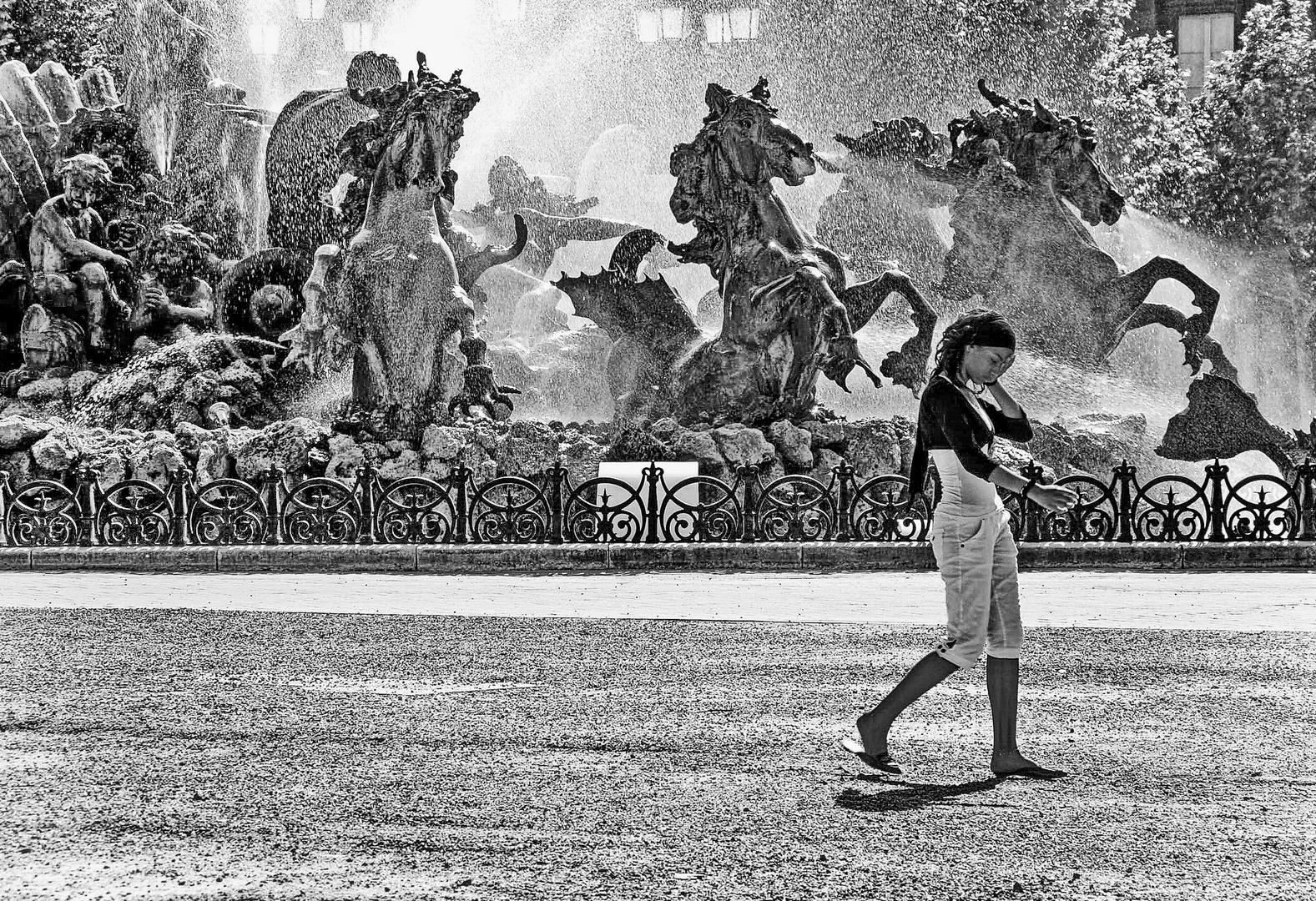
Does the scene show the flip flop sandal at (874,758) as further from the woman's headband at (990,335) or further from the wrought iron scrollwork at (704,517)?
the wrought iron scrollwork at (704,517)

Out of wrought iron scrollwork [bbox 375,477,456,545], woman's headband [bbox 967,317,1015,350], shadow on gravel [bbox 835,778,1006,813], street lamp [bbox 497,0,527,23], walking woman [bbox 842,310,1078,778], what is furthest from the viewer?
street lamp [bbox 497,0,527,23]

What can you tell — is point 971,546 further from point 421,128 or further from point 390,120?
point 390,120

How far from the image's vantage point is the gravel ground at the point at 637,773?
14.9 feet

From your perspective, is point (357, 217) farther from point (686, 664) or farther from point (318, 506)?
point (686, 664)

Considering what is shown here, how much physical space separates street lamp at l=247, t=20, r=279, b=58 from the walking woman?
84.7ft

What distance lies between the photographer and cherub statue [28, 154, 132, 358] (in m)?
22.8

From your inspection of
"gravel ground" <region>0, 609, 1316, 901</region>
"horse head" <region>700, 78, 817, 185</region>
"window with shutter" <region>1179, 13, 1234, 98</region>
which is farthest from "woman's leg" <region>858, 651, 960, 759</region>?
"window with shutter" <region>1179, 13, 1234, 98</region>

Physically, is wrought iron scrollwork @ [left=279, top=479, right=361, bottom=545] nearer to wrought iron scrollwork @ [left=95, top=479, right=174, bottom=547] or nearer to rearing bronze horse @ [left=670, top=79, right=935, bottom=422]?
wrought iron scrollwork @ [left=95, top=479, right=174, bottom=547]

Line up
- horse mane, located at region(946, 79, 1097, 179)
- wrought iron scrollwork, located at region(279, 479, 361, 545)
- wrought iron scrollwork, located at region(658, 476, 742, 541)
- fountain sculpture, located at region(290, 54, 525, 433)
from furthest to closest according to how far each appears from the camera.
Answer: horse mane, located at region(946, 79, 1097, 179) → fountain sculpture, located at region(290, 54, 525, 433) → wrought iron scrollwork, located at region(279, 479, 361, 545) → wrought iron scrollwork, located at region(658, 476, 742, 541)

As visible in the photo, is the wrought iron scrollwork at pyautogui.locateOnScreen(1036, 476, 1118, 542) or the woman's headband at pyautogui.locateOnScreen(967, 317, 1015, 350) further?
the wrought iron scrollwork at pyautogui.locateOnScreen(1036, 476, 1118, 542)

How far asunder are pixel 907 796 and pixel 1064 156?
597 inches

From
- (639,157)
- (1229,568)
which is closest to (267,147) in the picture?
(639,157)

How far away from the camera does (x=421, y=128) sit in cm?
1814

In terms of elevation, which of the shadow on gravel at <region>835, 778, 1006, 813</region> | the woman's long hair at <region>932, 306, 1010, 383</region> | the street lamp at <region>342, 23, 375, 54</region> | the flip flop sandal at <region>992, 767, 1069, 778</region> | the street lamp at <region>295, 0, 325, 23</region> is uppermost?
the street lamp at <region>295, 0, 325, 23</region>
